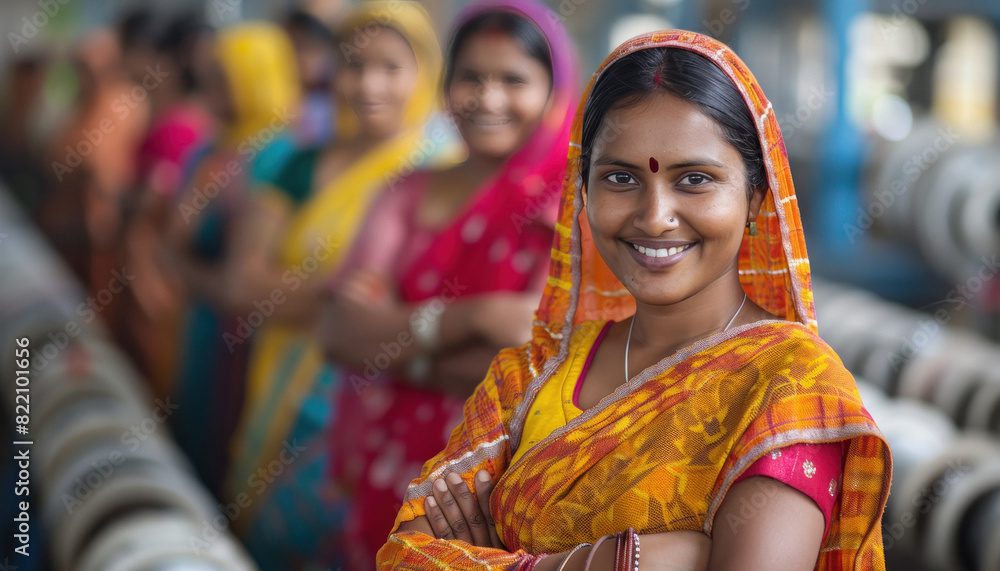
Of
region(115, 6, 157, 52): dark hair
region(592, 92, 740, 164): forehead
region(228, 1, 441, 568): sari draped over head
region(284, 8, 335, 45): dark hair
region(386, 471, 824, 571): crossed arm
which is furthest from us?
region(115, 6, 157, 52): dark hair

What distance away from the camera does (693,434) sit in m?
1.02

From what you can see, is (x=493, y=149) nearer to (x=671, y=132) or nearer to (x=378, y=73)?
(x=378, y=73)

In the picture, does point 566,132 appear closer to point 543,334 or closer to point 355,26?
point 543,334

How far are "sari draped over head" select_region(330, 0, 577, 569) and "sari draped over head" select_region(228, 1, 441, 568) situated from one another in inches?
13.9

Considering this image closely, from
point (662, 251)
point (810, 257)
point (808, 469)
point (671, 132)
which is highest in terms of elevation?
point (671, 132)

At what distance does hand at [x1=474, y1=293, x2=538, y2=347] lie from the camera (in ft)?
6.16

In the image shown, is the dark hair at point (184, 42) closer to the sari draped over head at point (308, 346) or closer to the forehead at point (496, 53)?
the sari draped over head at point (308, 346)

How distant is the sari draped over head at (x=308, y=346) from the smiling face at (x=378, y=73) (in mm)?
23

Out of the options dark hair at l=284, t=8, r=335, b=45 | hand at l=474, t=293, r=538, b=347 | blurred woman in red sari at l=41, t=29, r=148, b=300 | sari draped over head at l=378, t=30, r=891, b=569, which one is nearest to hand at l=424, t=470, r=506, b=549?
sari draped over head at l=378, t=30, r=891, b=569

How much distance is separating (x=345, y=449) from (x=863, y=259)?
2869mm

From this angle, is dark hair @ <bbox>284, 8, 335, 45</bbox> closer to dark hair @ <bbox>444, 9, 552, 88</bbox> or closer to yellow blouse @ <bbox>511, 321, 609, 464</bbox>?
dark hair @ <bbox>444, 9, 552, 88</bbox>

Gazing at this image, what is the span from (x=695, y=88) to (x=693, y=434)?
31cm

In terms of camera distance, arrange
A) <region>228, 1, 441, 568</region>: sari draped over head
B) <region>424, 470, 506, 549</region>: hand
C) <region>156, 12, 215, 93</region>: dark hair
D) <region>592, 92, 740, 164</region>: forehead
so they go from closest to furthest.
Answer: <region>592, 92, 740, 164</region>: forehead → <region>424, 470, 506, 549</region>: hand → <region>228, 1, 441, 568</region>: sari draped over head → <region>156, 12, 215, 93</region>: dark hair

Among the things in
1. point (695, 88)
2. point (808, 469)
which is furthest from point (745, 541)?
point (695, 88)
